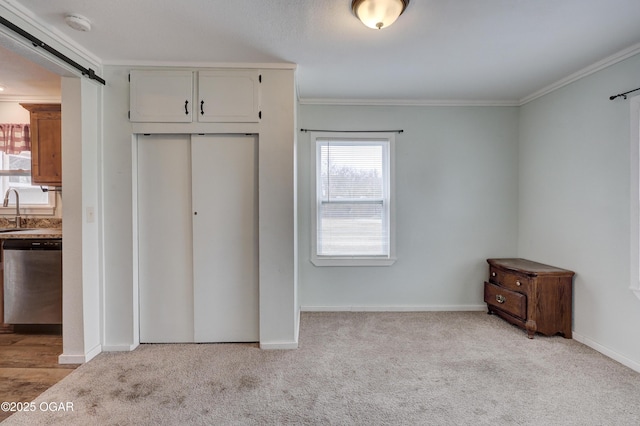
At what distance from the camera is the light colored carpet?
5.92 ft

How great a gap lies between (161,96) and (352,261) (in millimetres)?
2550

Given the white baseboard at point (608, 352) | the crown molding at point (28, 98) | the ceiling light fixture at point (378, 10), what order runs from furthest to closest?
the crown molding at point (28, 98) < the white baseboard at point (608, 352) < the ceiling light fixture at point (378, 10)

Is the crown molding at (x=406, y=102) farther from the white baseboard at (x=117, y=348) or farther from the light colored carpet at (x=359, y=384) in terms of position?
the white baseboard at (x=117, y=348)

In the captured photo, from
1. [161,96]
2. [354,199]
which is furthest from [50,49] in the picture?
[354,199]

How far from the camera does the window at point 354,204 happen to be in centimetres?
355

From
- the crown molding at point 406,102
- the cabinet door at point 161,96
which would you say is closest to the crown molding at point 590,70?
the crown molding at point 406,102

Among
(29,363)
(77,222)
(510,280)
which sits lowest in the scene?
(29,363)

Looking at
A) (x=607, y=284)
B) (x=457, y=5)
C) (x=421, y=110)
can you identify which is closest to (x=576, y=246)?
(x=607, y=284)

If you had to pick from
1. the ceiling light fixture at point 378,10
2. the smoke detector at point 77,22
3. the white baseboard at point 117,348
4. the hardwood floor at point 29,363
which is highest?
the smoke detector at point 77,22

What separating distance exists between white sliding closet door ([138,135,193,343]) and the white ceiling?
794mm

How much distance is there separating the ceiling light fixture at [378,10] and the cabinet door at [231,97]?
113 cm

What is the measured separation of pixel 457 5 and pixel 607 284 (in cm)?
257

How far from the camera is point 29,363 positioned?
2449 mm

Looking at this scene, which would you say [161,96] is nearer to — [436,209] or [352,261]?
[352,261]
